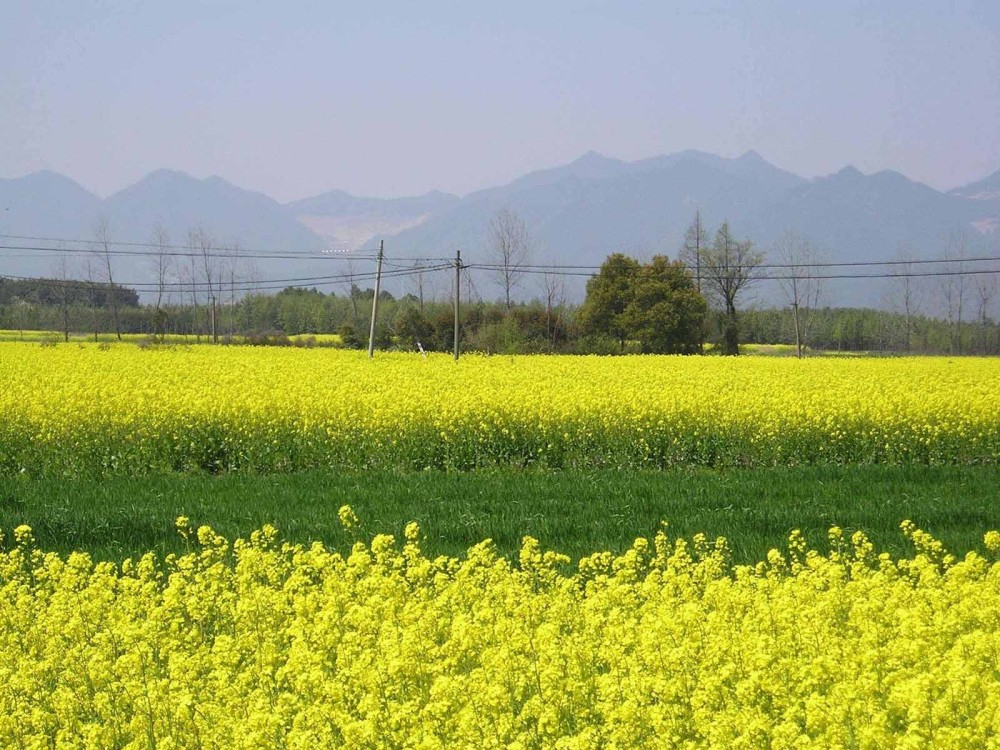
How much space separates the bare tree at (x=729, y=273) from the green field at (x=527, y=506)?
181ft

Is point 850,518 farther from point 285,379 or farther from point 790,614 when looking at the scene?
point 285,379

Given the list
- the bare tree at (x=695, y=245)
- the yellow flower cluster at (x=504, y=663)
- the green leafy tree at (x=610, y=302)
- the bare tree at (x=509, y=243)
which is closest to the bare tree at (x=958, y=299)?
the bare tree at (x=695, y=245)

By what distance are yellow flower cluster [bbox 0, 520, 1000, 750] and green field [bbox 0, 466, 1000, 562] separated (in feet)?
10.2

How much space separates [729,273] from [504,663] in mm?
72976

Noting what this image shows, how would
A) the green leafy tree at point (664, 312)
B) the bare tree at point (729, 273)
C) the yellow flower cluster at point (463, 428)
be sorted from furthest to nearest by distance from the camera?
the bare tree at point (729, 273)
the green leafy tree at point (664, 312)
the yellow flower cluster at point (463, 428)

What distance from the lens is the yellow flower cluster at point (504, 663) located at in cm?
418

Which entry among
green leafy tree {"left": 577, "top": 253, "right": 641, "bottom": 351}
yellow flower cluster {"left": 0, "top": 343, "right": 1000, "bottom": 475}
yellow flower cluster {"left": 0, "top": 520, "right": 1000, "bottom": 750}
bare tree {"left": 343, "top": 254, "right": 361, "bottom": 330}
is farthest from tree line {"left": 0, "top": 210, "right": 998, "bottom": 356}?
yellow flower cluster {"left": 0, "top": 520, "right": 1000, "bottom": 750}

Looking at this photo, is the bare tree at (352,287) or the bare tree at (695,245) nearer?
the bare tree at (352,287)

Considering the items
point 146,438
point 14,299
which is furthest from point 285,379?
point 14,299

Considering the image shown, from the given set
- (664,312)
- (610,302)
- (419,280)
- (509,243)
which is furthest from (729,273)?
(419,280)

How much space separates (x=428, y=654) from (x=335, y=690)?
0.81 meters

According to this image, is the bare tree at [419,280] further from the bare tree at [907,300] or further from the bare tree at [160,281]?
the bare tree at [907,300]

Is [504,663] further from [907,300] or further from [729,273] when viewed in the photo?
[907,300]

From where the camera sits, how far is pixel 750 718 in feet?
13.4
